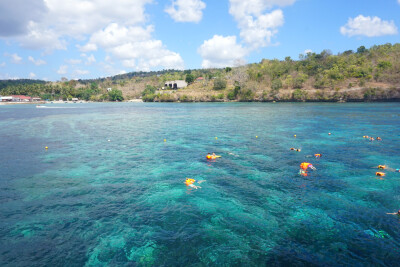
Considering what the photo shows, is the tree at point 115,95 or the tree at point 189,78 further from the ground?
the tree at point 189,78

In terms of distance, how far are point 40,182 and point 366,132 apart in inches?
1452

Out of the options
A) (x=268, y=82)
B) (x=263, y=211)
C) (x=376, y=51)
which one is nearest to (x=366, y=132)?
(x=263, y=211)

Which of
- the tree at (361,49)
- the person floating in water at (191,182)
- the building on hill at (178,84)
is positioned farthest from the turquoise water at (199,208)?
the building on hill at (178,84)

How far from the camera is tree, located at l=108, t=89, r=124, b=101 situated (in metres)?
166


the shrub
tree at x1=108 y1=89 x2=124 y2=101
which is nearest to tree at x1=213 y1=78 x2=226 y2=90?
the shrub

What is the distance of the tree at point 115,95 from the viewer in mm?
166375

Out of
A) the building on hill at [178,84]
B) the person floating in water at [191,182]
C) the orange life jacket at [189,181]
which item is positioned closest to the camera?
the person floating in water at [191,182]

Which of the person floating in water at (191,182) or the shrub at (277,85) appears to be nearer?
the person floating in water at (191,182)

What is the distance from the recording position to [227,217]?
38.6ft

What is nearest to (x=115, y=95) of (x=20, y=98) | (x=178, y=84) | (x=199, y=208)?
(x=178, y=84)

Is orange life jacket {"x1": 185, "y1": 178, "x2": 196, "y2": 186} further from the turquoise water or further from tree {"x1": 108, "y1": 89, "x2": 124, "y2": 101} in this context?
tree {"x1": 108, "y1": 89, "x2": 124, "y2": 101}

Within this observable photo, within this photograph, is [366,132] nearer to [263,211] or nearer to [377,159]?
[377,159]

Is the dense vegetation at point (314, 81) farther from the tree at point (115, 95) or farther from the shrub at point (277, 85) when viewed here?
the tree at point (115, 95)

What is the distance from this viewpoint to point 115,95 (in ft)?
550
